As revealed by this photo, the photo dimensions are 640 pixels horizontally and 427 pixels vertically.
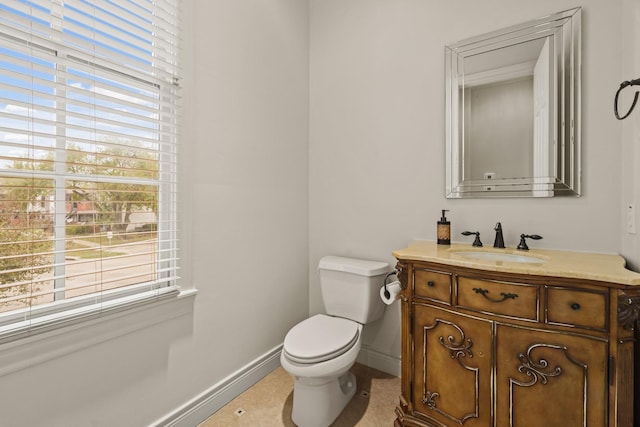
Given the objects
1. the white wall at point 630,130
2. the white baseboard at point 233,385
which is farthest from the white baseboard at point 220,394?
the white wall at point 630,130

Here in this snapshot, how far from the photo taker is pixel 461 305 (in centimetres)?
138

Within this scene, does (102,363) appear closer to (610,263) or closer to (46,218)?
(46,218)

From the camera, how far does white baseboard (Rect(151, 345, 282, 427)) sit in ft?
5.13

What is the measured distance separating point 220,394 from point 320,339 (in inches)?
27.2

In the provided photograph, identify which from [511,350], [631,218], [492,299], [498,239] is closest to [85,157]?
[492,299]

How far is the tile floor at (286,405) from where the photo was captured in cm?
167

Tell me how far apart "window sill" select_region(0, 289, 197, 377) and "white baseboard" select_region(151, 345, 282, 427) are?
0.50 metres

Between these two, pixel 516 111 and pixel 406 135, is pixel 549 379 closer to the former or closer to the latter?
pixel 516 111

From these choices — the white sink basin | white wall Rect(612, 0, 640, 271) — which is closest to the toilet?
the white sink basin

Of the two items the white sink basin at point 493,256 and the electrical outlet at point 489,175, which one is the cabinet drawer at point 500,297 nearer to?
the white sink basin at point 493,256

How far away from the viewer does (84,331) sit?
1.22 meters

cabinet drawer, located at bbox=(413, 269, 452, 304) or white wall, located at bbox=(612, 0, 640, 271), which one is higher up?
white wall, located at bbox=(612, 0, 640, 271)

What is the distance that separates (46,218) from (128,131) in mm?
490

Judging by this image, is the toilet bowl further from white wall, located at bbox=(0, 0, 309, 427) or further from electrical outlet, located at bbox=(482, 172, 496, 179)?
electrical outlet, located at bbox=(482, 172, 496, 179)
